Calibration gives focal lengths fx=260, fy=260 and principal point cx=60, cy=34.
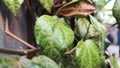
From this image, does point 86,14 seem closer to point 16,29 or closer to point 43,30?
point 43,30

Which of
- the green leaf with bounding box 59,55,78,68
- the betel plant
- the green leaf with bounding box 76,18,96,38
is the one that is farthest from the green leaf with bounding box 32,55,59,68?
the green leaf with bounding box 76,18,96,38

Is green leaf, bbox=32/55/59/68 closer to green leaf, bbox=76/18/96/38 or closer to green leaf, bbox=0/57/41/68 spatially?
green leaf, bbox=0/57/41/68

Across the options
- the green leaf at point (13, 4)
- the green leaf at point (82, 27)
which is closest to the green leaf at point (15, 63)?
the green leaf at point (13, 4)

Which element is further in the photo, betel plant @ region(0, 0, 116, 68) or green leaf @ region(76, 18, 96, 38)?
green leaf @ region(76, 18, 96, 38)

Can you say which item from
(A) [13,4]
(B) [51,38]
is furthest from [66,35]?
(A) [13,4]

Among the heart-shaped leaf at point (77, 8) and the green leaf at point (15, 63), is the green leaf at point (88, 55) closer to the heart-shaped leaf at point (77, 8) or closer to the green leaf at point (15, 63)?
the heart-shaped leaf at point (77, 8)

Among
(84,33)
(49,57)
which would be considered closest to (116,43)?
(84,33)
